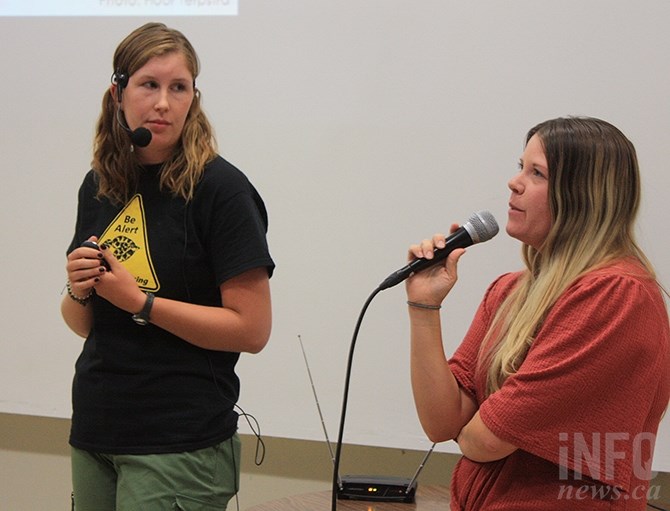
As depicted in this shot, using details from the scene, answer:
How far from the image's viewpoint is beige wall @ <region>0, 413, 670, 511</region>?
2.61 meters

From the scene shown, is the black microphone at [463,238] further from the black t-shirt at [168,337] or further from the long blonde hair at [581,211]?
the black t-shirt at [168,337]

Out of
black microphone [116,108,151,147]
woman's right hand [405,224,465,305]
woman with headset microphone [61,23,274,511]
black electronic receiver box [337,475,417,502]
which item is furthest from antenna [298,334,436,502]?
black microphone [116,108,151,147]

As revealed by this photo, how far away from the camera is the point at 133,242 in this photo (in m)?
1.43

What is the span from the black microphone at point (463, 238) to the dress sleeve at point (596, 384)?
0.66 ft

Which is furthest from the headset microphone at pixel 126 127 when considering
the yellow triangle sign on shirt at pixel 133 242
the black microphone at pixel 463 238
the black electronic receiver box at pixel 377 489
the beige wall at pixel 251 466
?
the beige wall at pixel 251 466

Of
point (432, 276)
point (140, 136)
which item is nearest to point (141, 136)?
point (140, 136)

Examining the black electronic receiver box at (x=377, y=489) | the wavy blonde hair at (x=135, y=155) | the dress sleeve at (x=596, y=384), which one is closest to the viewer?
the dress sleeve at (x=596, y=384)

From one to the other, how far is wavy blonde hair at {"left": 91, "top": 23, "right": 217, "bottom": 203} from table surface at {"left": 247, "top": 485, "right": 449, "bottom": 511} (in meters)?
0.78

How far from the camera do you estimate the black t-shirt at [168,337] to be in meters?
1.39

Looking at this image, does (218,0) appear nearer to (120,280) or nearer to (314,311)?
(314,311)

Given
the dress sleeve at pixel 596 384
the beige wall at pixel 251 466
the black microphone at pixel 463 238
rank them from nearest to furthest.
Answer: the dress sleeve at pixel 596 384 < the black microphone at pixel 463 238 < the beige wall at pixel 251 466

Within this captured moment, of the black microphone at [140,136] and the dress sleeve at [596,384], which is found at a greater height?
the black microphone at [140,136]

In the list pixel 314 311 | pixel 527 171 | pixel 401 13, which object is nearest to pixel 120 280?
pixel 527 171

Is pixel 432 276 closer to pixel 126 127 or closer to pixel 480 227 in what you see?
pixel 480 227
